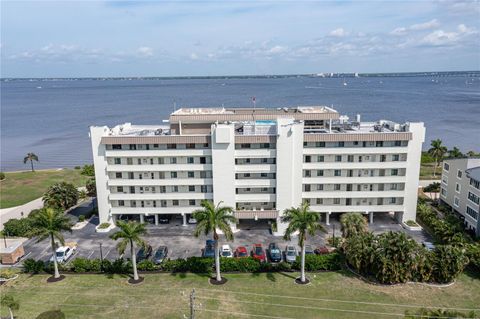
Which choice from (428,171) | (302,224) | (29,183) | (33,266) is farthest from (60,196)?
(428,171)

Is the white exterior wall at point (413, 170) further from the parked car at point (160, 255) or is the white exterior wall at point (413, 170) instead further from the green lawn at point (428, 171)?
the parked car at point (160, 255)

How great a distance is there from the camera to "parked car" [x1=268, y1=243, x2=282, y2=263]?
53188 millimetres

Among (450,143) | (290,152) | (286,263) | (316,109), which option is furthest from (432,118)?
(286,263)

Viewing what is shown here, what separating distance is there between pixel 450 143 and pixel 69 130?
532 ft

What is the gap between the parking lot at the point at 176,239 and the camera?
5709cm

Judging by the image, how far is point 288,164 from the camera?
61.1m

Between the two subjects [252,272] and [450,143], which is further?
[450,143]

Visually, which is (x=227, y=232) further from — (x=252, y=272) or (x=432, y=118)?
(x=432, y=118)

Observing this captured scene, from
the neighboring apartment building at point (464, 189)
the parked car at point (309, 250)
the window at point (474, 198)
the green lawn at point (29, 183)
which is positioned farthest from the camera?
the green lawn at point (29, 183)

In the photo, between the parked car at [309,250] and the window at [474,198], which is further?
the window at [474,198]

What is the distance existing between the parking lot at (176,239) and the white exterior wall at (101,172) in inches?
134

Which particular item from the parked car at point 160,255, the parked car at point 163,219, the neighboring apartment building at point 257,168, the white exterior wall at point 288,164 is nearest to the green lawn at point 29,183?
the neighboring apartment building at point 257,168

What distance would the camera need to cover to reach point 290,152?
60.7m

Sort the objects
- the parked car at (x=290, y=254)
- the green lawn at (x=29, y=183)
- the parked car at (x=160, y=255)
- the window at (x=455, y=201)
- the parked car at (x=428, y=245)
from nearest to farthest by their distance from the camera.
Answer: the parked car at (x=160, y=255)
the parked car at (x=290, y=254)
the parked car at (x=428, y=245)
the window at (x=455, y=201)
the green lawn at (x=29, y=183)
